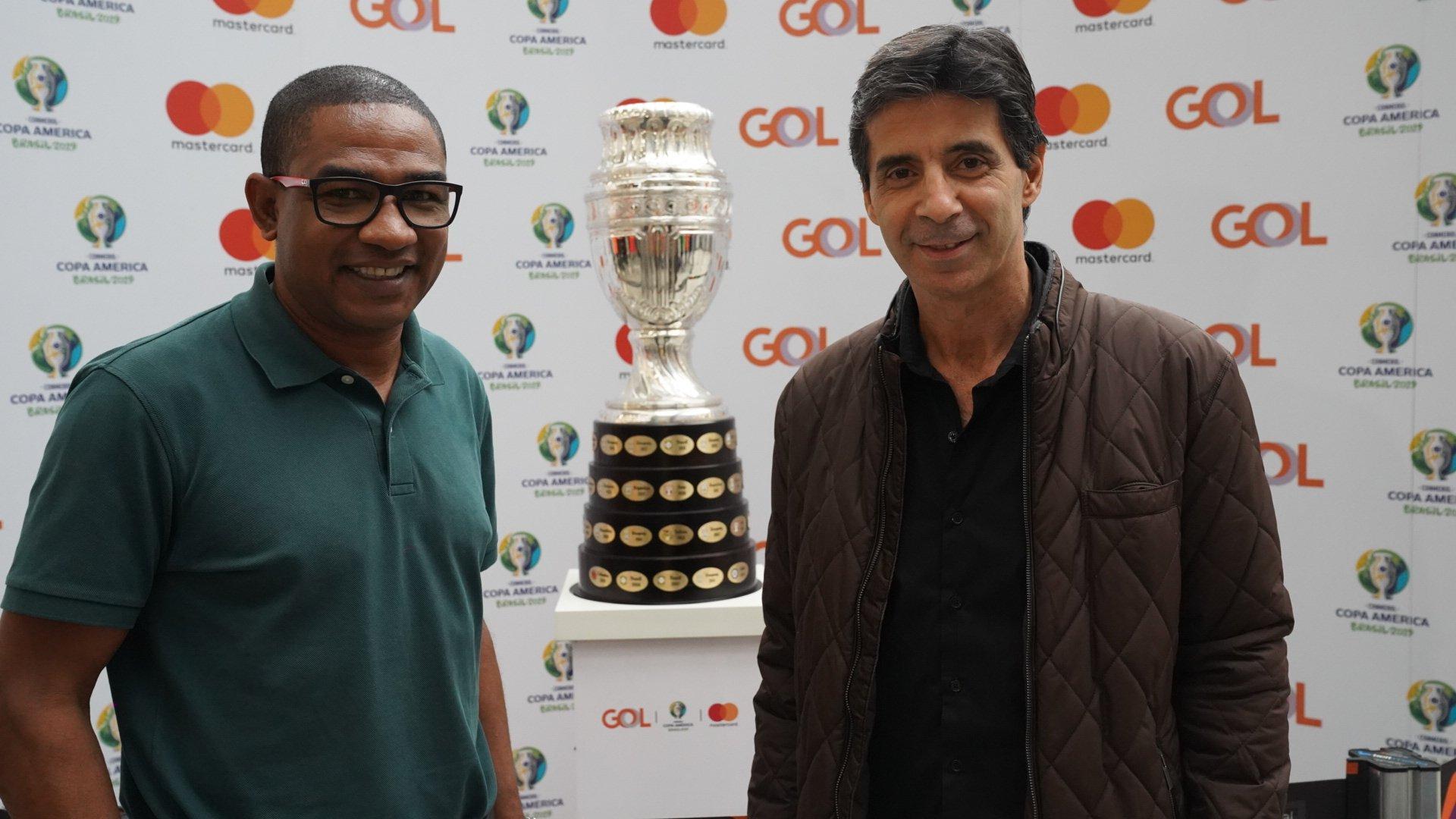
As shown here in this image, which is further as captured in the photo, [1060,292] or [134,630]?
Answer: [1060,292]

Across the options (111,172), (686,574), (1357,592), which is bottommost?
(1357,592)

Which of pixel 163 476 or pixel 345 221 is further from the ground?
pixel 345 221

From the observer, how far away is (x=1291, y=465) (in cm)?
411

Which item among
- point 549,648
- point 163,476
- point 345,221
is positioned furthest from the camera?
point 549,648

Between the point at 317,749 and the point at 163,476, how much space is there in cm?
39

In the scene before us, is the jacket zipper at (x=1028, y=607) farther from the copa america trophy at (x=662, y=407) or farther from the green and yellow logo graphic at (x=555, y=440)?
the green and yellow logo graphic at (x=555, y=440)

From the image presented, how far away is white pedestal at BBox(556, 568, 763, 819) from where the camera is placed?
2.56 meters

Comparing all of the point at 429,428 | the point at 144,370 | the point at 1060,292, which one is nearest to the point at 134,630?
the point at 144,370

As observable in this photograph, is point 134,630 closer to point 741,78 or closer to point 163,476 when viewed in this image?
point 163,476

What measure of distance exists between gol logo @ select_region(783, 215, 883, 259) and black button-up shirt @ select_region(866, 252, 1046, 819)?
9.13 ft

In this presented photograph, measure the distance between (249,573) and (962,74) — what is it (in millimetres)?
1141

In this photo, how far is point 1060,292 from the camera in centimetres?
156

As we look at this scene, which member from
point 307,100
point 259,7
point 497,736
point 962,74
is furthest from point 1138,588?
point 259,7

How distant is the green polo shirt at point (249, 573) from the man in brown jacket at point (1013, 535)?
0.60 meters
